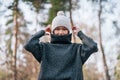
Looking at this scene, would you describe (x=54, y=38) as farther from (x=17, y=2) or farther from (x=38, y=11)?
(x=38, y=11)

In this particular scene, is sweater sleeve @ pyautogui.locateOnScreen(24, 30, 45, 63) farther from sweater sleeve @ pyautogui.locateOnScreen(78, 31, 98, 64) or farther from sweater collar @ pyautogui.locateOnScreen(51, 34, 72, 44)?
sweater sleeve @ pyautogui.locateOnScreen(78, 31, 98, 64)

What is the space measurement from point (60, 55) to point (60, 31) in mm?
235

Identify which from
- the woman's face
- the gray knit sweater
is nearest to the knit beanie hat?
the woman's face

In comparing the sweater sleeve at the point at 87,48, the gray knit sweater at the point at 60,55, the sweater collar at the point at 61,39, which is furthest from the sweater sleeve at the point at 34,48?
the sweater sleeve at the point at 87,48

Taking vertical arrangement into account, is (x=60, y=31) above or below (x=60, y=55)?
above

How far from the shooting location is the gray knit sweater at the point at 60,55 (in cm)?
355

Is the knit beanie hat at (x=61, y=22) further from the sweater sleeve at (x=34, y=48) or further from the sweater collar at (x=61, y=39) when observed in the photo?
the sweater sleeve at (x=34, y=48)

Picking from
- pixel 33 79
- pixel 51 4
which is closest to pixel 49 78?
pixel 51 4

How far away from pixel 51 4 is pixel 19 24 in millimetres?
3805

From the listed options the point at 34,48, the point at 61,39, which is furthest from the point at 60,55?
the point at 34,48

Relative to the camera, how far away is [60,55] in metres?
3.62

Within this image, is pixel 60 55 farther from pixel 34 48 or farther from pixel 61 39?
pixel 34 48

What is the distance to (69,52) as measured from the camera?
364 cm

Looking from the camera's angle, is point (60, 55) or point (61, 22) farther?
point (61, 22)
